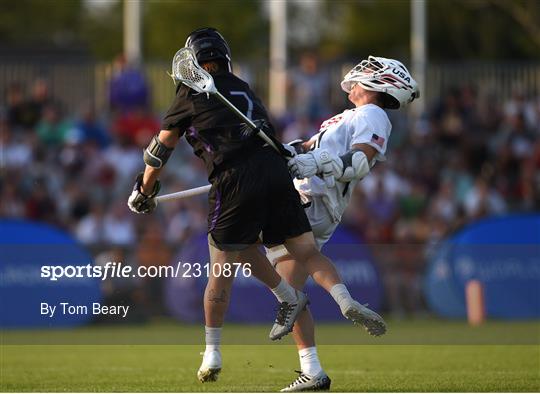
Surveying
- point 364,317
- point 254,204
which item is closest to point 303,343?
point 364,317

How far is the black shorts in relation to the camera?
345 inches

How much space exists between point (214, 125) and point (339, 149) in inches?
40.4

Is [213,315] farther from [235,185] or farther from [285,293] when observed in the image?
[235,185]

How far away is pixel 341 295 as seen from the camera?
8.64 m

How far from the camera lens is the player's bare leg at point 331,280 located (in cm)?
855

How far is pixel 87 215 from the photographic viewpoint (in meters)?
19.1

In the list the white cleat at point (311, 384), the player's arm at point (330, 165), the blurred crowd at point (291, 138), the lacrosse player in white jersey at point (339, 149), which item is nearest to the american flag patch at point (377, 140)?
the lacrosse player in white jersey at point (339, 149)

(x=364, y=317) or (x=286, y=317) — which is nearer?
(x=364, y=317)

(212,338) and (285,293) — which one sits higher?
(285,293)

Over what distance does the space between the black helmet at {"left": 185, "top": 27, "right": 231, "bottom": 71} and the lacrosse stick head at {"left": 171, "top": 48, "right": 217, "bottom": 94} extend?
0.15 metres

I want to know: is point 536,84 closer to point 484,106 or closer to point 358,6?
point 484,106

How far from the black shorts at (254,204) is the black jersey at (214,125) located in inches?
2.9

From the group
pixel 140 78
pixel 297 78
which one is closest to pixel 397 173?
pixel 297 78

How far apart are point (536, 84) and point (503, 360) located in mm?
12625
